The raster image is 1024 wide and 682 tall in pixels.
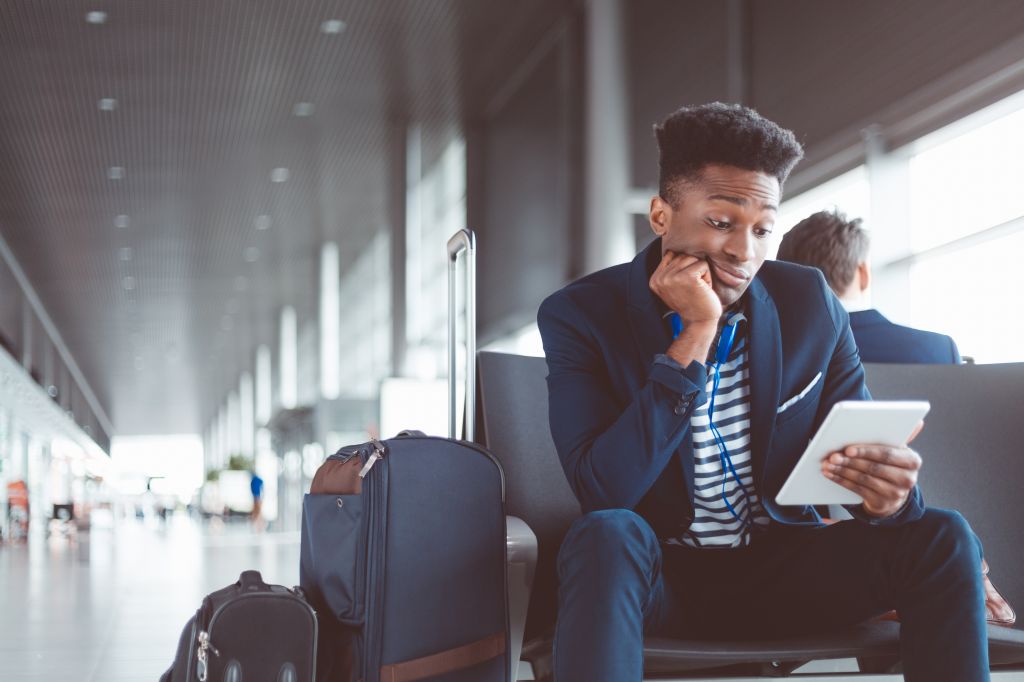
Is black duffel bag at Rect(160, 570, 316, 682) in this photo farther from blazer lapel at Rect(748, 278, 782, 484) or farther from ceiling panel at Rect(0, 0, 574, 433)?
ceiling panel at Rect(0, 0, 574, 433)

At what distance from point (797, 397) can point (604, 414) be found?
0.35 m

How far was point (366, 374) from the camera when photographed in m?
26.2

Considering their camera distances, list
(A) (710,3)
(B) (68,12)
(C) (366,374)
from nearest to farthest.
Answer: (A) (710,3), (B) (68,12), (C) (366,374)

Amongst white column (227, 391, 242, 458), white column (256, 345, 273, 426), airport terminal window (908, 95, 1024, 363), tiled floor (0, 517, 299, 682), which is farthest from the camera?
white column (227, 391, 242, 458)

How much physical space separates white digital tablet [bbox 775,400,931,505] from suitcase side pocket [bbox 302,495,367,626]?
0.81 meters

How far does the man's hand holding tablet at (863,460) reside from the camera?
1614 millimetres

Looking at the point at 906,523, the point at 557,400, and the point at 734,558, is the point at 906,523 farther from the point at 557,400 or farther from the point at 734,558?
the point at 557,400

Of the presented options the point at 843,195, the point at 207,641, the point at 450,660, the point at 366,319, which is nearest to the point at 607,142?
the point at 843,195

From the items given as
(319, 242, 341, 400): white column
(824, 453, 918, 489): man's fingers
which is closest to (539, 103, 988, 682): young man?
(824, 453, 918, 489): man's fingers

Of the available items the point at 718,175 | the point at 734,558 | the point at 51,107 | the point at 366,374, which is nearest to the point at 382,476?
the point at 734,558

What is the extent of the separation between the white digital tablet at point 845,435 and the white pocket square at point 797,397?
0.25 metres

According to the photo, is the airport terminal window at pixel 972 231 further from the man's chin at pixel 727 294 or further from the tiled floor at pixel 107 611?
the man's chin at pixel 727 294

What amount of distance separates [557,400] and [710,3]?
863cm

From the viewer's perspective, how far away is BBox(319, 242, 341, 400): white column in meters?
23.5
